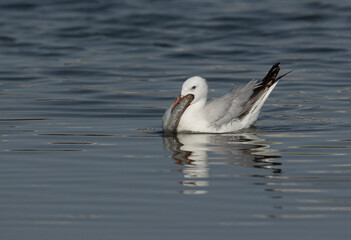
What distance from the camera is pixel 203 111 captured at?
11.7m

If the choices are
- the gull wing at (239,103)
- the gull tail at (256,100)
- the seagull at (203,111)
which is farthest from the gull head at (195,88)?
the gull tail at (256,100)

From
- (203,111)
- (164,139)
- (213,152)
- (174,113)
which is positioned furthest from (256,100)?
(213,152)

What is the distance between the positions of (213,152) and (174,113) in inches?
60.8

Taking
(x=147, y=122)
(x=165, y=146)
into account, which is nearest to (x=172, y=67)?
(x=147, y=122)

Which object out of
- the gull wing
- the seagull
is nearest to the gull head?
the seagull

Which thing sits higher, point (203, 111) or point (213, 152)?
point (203, 111)

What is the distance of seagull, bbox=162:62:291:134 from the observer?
1159 cm

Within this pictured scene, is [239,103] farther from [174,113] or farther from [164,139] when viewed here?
[164,139]

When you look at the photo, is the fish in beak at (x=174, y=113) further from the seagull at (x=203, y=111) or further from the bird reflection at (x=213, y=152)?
the bird reflection at (x=213, y=152)

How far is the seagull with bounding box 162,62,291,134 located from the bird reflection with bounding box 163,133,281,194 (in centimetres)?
13

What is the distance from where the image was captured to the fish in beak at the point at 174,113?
1158 cm

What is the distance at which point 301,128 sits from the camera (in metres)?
12.1

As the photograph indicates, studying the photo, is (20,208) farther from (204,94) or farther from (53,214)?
(204,94)

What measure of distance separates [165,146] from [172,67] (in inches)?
337
